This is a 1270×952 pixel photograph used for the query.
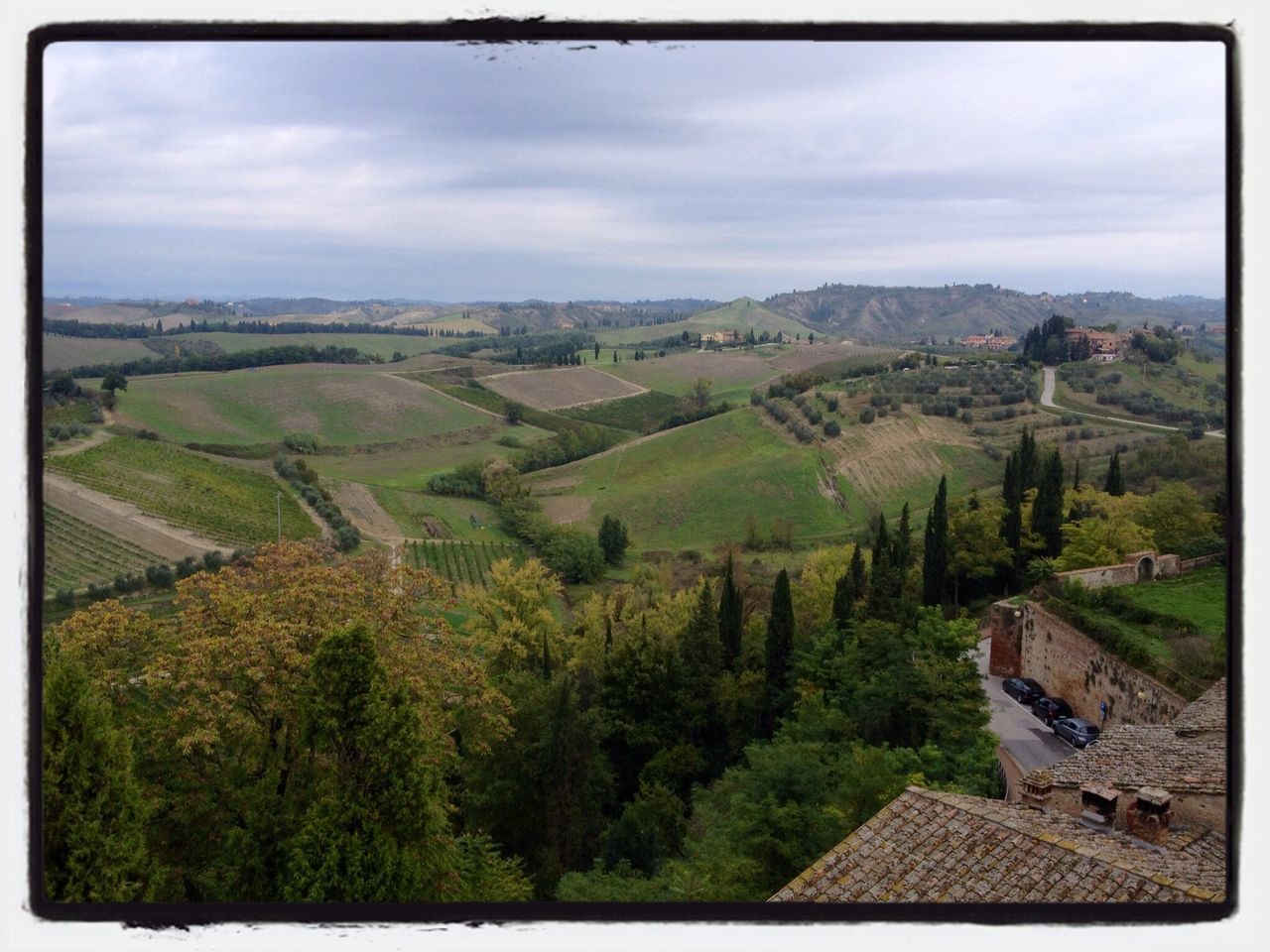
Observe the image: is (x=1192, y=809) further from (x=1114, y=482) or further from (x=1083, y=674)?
(x=1114, y=482)

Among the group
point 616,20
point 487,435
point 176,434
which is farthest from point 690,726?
point 616,20

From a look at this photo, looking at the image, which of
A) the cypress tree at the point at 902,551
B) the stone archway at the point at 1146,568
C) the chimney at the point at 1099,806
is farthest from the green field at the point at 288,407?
the stone archway at the point at 1146,568

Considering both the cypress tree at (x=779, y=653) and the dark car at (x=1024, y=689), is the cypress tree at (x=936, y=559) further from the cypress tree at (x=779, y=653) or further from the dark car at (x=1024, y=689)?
the cypress tree at (x=779, y=653)

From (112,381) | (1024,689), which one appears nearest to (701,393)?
(1024,689)

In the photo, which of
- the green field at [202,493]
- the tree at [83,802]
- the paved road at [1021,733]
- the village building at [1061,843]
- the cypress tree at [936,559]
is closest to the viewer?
the tree at [83,802]

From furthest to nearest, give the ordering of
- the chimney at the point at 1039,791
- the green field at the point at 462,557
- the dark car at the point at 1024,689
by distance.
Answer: the green field at the point at 462,557
the dark car at the point at 1024,689
the chimney at the point at 1039,791

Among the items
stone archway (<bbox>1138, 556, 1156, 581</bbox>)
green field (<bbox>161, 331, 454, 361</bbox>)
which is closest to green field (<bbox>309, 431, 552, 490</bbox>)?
green field (<bbox>161, 331, 454, 361</bbox>)

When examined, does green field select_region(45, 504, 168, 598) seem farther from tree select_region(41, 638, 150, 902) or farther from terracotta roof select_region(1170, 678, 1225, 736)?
terracotta roof select_region(1170, 678, 1225, 736)
